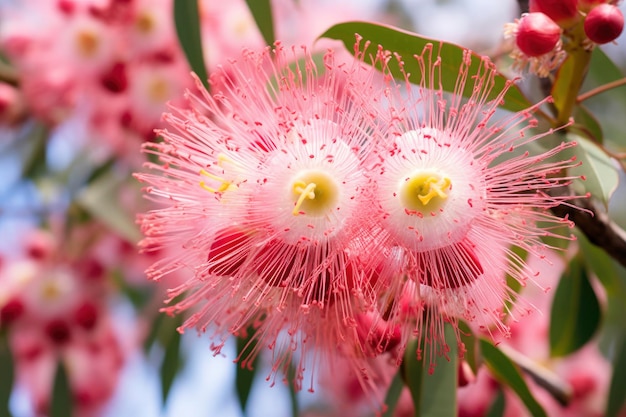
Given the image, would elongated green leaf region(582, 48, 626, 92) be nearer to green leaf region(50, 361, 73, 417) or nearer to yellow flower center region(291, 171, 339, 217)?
yellow flower center region(291, 171, 339, 217)

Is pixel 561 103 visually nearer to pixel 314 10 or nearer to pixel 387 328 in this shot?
pixel 387 328

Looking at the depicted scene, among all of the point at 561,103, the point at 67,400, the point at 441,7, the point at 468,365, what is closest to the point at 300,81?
the point at 561,103

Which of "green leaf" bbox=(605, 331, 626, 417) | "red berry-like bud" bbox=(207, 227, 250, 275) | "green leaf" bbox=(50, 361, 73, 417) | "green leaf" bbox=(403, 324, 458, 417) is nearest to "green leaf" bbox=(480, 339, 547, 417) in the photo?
"green leaf" bbox=(403, 324, 458, 417)

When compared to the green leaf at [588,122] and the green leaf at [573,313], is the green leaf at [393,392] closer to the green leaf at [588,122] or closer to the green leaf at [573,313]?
the green leaf at [588,122]

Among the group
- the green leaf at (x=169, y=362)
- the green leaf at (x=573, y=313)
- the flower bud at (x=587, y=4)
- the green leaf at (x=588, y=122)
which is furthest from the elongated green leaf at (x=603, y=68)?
the green leaf at (x=169, y=362)

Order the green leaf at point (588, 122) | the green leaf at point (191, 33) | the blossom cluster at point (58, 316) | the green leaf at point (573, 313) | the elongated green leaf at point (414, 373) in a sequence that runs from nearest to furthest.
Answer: the elongated green leaf at point (414, 373) → the green leaf at point (588, 122) → the green leaf at point (191, 33) → the green leaf at point (573, 313) → the blossom cluster at point (58, 316)
